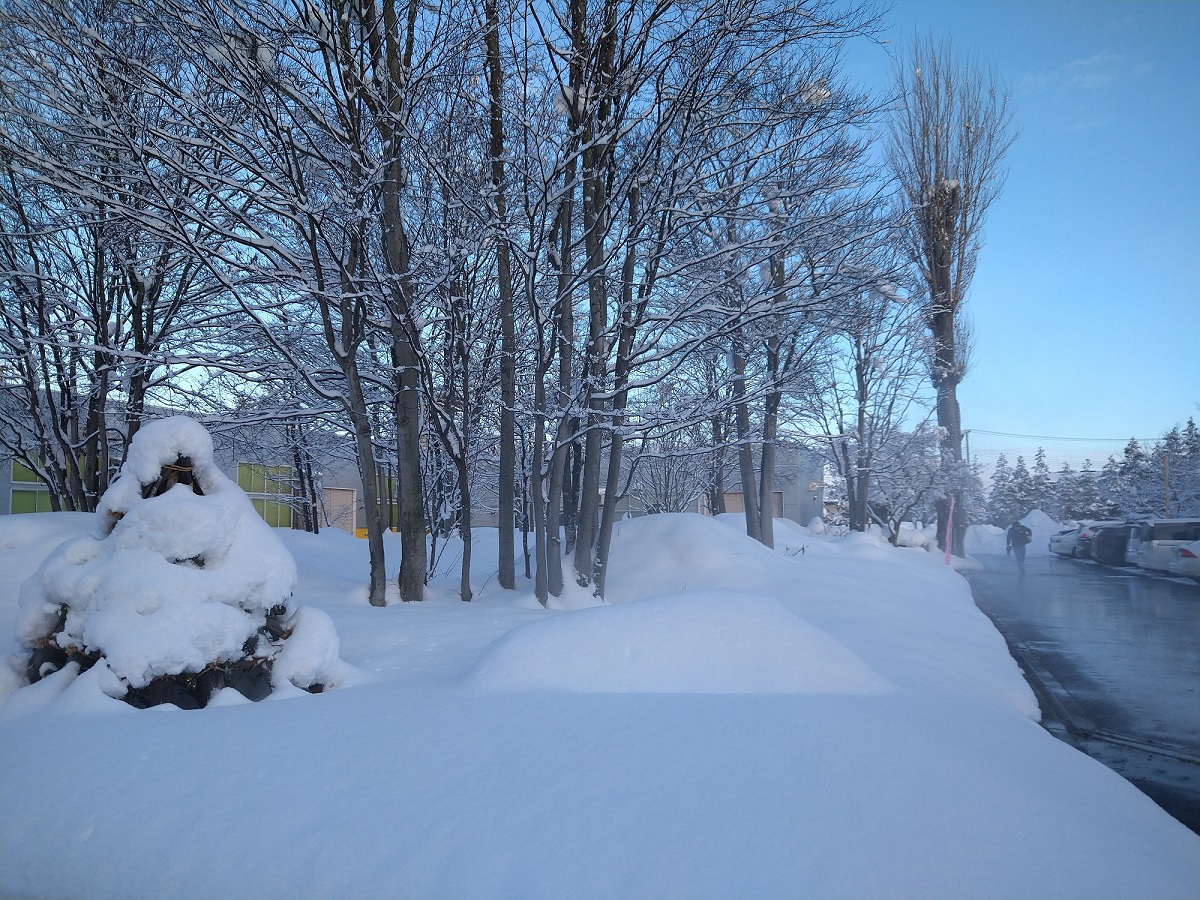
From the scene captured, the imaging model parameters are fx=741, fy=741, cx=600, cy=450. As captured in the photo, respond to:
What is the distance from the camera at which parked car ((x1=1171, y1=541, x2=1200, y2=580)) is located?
15.9 meters

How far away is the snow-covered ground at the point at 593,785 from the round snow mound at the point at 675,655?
16mm

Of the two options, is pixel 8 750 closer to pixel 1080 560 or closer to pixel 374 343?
pixel 374 343

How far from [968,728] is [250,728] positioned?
11.5 ft

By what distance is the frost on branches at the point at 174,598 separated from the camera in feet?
12.3

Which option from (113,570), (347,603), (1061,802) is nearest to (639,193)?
(347,603)

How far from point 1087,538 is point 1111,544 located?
2.14 meters

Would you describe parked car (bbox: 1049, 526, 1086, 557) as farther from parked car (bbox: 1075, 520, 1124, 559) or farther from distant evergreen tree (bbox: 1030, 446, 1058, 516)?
distant evergreen tree (bbox: 1030, 446, 1058, 516)

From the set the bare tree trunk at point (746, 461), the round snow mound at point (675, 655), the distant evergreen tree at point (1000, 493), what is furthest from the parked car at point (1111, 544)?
the distant evergreen tree at point (1000, 493)

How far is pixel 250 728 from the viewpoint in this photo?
3.33 meters

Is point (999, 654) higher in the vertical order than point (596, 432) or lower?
lower

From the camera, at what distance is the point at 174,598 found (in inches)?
152

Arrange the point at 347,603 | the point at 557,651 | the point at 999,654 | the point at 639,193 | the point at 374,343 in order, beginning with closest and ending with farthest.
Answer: the point at 557,651
the point at 347,603
the point at 999,654
the point at 639,193
the point at 374,343

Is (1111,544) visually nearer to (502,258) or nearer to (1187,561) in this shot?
(1187,561)

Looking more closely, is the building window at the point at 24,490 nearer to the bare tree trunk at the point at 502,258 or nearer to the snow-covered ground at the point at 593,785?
the bare tree trunk at the point at 502,258
